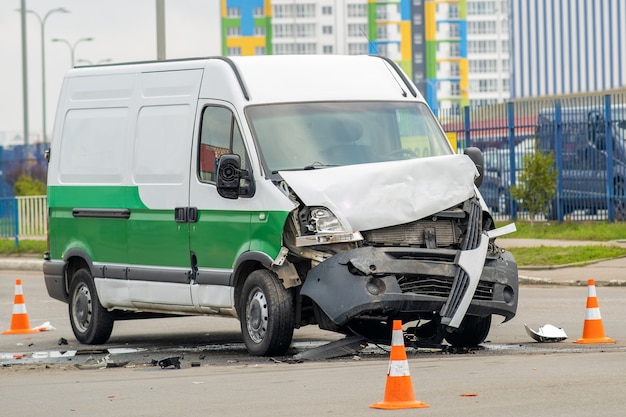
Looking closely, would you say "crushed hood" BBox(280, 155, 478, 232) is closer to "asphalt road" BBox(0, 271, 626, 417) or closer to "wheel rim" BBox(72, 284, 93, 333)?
"asphalt road" BBox(0, 271, 626, 417)

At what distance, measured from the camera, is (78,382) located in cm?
1130

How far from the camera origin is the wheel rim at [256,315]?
12.4 m

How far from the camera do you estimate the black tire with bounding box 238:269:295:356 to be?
12.2 metres

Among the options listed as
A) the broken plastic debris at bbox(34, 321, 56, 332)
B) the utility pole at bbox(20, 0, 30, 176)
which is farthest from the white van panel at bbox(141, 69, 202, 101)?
the utility pole at bbox(20, 0, 30, 176)

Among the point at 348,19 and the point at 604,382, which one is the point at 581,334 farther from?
the point at 348,19

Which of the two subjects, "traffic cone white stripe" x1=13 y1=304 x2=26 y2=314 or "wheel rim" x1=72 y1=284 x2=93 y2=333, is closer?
"wheel rim" x1=72 y1=284 x2=93 y2=333

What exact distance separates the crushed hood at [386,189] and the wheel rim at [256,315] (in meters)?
0.99

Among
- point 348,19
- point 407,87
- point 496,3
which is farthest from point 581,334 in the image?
point 496,3

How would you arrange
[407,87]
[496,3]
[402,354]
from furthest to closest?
1. [496,3]
2. [407,87]
3. [402,354]

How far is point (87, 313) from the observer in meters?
14.9

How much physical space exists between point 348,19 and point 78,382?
173248 millimetres

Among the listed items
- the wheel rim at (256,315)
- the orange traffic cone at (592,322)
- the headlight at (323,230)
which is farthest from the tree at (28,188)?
the headlight at (323,230)

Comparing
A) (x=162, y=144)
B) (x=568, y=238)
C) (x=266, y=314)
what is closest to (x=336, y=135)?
(x=266, y=314)

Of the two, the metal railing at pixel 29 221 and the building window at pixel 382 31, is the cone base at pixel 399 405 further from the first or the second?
the building window at pixel 382 31
